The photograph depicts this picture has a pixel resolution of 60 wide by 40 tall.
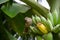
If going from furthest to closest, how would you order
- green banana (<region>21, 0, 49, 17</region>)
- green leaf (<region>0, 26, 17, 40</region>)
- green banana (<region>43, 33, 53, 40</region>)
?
green leaf (<region>0, 26, 17, 40</region>) < green banana (<region>21, 0, 49, 17</region>) < green banana (<region>43, 33, 53, 40</region>)

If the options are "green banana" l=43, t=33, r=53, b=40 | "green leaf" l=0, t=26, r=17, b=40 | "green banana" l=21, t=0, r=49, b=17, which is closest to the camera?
"green banana" l=43, t=33, r=53, b=40

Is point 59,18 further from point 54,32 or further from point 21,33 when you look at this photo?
point 21,33

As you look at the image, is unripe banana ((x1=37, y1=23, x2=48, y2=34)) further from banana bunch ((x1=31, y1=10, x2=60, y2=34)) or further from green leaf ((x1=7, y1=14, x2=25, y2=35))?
green leaf ((x1=7, y1=14, x2=25, y2=35))

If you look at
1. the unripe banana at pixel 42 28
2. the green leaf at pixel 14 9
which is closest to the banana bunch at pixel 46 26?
the unripe banana at pixel 42 28

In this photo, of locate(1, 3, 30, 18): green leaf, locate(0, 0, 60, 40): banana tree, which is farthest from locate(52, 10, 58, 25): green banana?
locate(1, 3, 30, 18): green leaf

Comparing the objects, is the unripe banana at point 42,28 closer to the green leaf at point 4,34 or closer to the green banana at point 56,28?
the green banana at point 56,28

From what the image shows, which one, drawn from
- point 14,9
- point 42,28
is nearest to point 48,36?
point 42,28

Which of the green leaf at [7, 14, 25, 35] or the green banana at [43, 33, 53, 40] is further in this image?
the green leaf at [7, 14, 25, 35]
